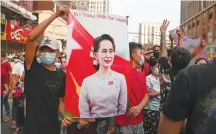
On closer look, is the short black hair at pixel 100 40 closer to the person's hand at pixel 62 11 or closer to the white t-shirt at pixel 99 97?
the white t-shirt at pixel 99 97

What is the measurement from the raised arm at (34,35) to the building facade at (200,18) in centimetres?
5804

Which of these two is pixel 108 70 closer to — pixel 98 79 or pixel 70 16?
pixel 98 79

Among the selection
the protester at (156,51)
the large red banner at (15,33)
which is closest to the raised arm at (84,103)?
the protester at (156,51)

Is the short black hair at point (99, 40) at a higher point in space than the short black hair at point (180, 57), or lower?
higher

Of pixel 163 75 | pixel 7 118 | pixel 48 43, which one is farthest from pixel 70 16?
pixel 7 118

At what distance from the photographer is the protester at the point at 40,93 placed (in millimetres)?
3207

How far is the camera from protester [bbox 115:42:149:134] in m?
3.72

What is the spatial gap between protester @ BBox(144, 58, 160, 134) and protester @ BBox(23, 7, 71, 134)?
6.21 feet

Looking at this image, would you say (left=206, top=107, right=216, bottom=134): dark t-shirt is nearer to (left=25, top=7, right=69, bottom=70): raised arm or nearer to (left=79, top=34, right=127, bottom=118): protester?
(left=79, top=34, right=127, bottom=118): protester

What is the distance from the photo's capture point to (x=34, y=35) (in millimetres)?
3162

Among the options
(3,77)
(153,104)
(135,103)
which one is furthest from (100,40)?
(3,77)

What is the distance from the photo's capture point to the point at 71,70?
3156 mm

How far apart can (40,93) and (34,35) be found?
53cm

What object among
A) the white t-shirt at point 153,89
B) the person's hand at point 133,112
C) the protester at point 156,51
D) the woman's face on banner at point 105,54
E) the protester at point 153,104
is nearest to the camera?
the woman's face on banner at point 105,54
